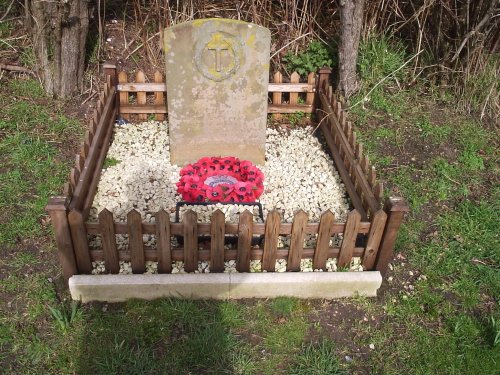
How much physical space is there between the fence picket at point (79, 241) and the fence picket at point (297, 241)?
1418 mm

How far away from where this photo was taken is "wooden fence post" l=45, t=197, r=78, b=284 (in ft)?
10.2

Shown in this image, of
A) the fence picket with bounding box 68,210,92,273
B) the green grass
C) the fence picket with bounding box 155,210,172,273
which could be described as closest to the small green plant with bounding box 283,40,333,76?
the green grass

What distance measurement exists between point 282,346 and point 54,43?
4.37 meters

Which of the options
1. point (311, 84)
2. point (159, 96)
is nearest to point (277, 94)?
point (311, 84)

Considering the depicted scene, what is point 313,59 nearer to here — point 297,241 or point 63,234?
point 297,241

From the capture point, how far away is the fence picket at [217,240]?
3.27 meters

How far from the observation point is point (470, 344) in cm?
339

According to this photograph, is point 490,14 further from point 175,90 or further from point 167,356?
point 167,356

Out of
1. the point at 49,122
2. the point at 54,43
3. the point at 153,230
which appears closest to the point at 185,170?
the point at 153,230

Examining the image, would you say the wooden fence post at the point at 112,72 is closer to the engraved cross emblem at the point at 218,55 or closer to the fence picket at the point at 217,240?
the engraved cross emblem at the point at 218,55

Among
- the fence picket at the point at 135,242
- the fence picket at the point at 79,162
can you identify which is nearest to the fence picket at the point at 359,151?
the fence picket at the point at 135,242

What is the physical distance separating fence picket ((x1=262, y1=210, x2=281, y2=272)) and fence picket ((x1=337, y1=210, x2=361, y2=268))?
1.62ft

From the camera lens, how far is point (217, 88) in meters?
4.47

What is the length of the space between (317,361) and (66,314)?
1.73m
